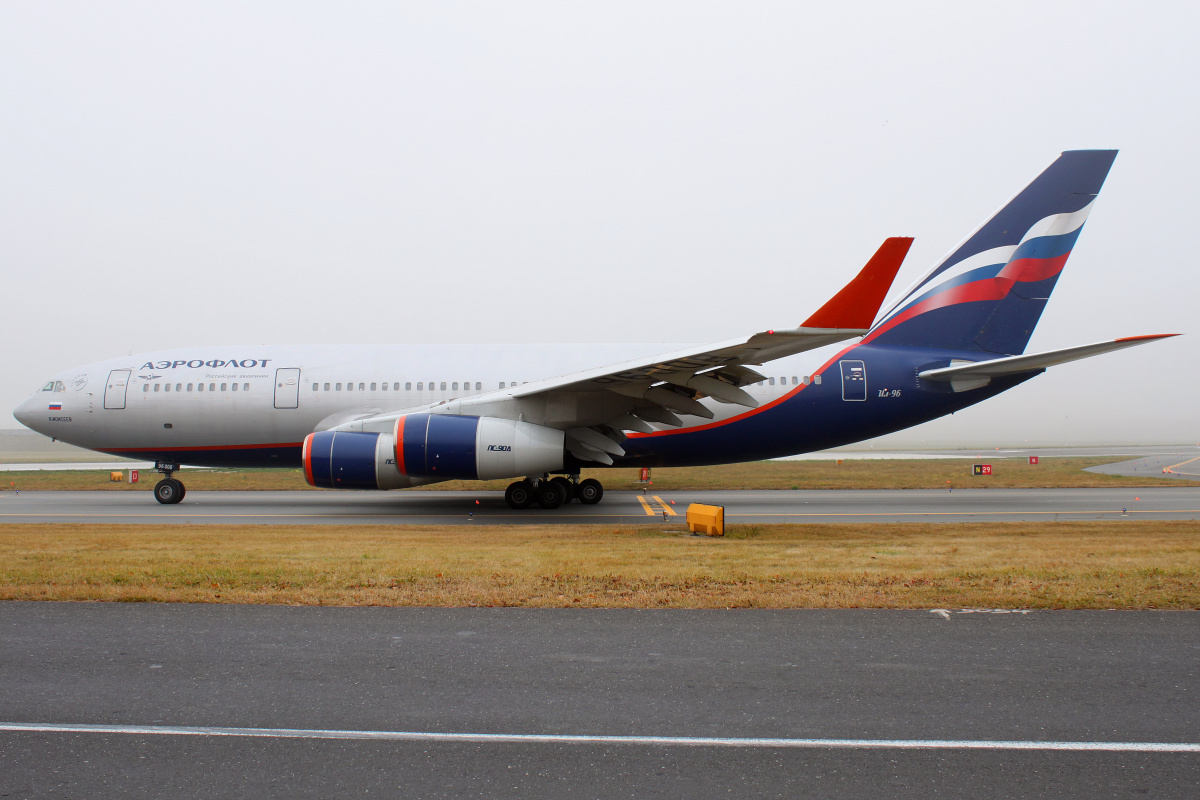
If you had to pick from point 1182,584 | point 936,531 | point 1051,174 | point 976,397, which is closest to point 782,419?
point 976,397

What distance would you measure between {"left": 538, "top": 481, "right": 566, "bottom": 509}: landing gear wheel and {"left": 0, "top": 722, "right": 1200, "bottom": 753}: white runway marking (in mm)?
12193

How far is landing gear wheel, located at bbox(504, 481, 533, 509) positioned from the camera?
15.6 m

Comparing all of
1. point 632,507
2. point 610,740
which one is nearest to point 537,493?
point 632,507

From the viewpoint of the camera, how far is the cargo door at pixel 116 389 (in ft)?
55.4

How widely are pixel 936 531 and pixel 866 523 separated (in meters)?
1.38

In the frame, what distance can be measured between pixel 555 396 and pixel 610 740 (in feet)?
36.2

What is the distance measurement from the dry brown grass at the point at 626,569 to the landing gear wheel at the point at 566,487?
5.35 meters

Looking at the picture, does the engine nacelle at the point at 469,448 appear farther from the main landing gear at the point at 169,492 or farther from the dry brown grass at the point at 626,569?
the main landing gear at the point at 169,492

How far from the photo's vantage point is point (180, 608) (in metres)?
5.79

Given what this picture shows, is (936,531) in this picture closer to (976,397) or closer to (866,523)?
(866,523)

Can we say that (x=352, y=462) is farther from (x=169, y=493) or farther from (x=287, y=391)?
(x=169, y=493)

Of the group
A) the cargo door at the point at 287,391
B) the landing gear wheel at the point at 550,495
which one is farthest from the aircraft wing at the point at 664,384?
the cargo door at the point at 287,391

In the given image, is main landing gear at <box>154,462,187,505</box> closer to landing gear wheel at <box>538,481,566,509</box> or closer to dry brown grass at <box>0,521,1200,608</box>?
dry brown grass at <box>0,521,1200,608</box>

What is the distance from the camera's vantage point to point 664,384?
13789 mm
